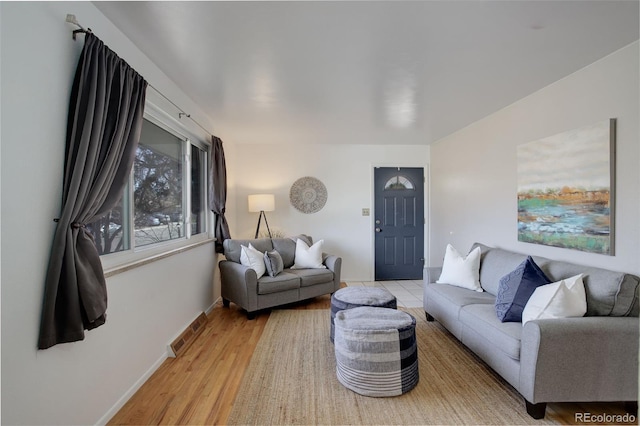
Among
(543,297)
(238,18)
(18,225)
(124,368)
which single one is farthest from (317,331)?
(238,18)

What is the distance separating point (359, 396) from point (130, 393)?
155cm

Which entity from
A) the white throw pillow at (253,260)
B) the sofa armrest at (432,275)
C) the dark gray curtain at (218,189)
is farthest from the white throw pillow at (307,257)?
the sofa armrest at (432,275)

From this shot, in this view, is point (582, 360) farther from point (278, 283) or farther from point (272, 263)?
point (272, 263)

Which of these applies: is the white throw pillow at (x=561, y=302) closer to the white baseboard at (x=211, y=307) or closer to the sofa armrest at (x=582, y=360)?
the sofa armrest at (x=582, y=360)

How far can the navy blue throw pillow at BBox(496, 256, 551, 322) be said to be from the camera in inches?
84.9

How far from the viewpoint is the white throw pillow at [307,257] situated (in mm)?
4160

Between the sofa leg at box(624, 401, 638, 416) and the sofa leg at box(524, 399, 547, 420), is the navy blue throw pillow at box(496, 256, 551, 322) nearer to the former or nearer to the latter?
the sofa leg at box(524, 399, 547, 420)

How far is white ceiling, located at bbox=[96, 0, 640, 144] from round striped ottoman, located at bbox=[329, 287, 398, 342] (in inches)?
76.1

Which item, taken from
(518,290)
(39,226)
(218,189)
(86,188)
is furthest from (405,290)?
(39,226)

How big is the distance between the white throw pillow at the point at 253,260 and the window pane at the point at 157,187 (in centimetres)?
76

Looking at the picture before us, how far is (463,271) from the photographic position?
3.09 m

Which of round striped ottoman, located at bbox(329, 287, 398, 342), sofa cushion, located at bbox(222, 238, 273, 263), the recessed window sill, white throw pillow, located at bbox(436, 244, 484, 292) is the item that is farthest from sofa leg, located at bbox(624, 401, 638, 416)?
sofa cushion, located at bbox(222, 238, 273, 263)

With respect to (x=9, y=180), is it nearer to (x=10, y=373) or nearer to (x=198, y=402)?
(x=10, y=373)

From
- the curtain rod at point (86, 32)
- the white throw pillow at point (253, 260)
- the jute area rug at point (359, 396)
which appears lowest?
the jute area rug at point (359, 396)
